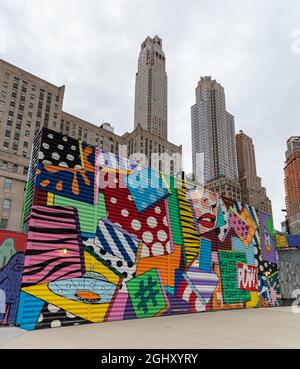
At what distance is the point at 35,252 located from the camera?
1046 centimetres

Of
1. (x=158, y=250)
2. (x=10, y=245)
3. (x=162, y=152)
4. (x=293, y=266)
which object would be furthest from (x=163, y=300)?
(x=162, y=152)

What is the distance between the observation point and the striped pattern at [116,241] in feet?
41.0

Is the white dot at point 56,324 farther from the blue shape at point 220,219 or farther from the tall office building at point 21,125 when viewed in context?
the tall office building at point 21,125

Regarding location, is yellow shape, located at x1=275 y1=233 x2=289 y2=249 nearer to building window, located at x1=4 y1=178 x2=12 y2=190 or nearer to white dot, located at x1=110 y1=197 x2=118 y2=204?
white dot, located at x1=110 y1=197 x2=118 y2=204

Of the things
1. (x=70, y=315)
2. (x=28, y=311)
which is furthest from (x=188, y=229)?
(x=28, y=311)

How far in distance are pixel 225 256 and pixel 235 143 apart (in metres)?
184

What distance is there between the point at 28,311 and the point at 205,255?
1078 cm

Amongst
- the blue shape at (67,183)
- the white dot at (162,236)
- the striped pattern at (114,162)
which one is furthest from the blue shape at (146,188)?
the blue shape at (67,183)

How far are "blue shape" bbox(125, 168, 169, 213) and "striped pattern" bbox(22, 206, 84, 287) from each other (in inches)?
146

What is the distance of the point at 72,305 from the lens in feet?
35.5

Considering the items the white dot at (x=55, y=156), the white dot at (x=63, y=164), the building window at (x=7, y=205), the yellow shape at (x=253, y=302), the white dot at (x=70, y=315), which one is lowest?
the yellow shape at (x=253, y=302)

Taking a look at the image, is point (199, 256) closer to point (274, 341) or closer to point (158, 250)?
point (158, 250)

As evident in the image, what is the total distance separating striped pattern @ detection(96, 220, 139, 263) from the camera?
41.0 feet

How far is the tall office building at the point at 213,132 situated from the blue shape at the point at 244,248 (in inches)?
5897
